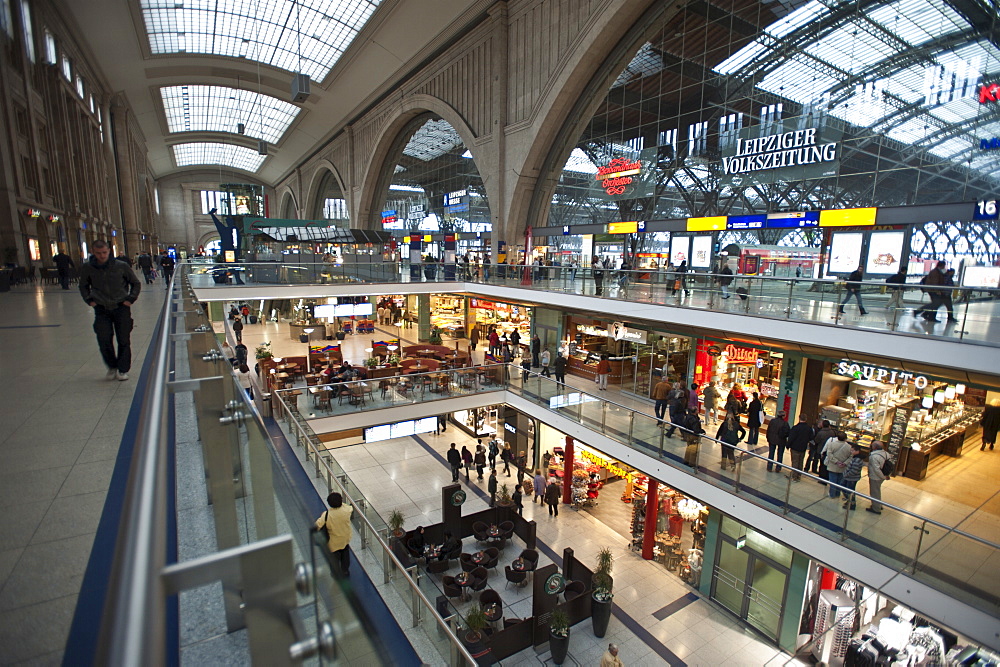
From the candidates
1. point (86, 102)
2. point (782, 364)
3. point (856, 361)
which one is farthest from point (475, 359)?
point (86, 102)

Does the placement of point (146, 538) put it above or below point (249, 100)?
below

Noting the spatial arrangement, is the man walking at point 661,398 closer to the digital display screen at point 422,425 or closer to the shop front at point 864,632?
the shop front at point 864,632

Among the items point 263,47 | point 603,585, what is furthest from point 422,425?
point 263,47

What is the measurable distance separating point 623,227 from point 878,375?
960 centimetres

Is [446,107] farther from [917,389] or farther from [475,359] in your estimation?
[917,389]

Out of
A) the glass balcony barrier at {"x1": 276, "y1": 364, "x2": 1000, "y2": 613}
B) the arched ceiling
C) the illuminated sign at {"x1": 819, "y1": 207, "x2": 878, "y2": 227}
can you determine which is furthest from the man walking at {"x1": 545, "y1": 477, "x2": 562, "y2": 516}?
the arched ceiling

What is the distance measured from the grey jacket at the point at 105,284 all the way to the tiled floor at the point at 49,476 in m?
0.69

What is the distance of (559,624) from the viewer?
928 cm

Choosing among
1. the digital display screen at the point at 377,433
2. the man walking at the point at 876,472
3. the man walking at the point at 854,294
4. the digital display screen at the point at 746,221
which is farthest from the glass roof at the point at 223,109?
the man walking at the point at 876,472

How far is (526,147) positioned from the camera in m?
21.6

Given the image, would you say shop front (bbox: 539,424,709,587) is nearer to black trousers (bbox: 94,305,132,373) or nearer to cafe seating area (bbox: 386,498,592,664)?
cafe seating area (bbox: 386,498,592,664)

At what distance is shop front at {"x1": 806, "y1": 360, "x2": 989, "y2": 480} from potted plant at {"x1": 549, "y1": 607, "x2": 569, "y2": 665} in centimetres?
785

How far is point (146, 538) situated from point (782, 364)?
14409 millimetres

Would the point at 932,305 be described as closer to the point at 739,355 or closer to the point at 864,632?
the point at 864,632
